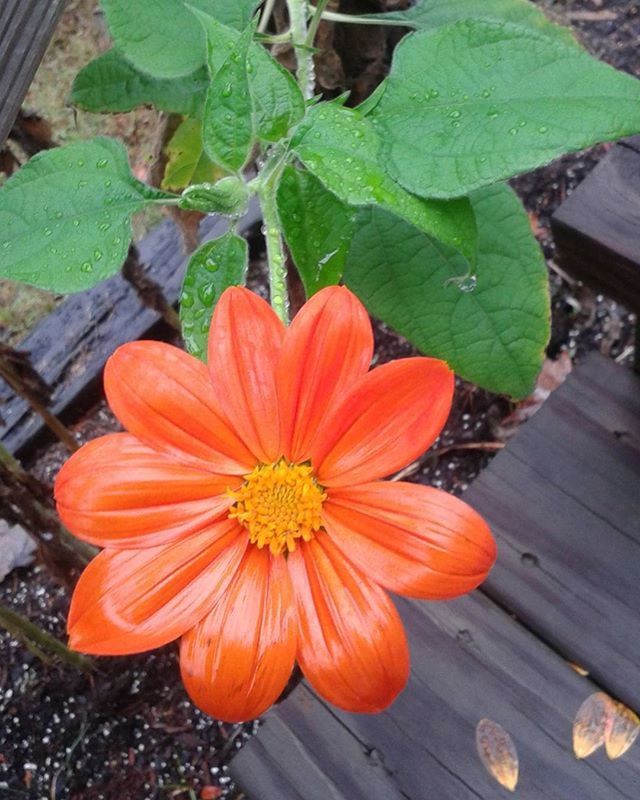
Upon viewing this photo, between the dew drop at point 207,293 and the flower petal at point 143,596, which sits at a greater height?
the dew drop at point 207,293

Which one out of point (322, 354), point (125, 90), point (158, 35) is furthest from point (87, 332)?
point (322, 354)

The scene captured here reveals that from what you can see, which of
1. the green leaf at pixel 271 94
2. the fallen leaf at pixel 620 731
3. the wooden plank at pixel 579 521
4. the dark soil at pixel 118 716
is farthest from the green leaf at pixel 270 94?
the dark soil at pixel 118 716

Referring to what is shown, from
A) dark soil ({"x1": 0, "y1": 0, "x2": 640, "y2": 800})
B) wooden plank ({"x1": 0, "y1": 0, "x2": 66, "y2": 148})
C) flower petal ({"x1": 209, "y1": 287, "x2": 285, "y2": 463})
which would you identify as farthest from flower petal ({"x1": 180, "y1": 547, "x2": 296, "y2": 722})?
dark soil ({"x1": 0, "y1": 0, "x2": 640, "y2": 800})

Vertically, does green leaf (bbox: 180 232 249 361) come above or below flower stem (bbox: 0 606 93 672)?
above

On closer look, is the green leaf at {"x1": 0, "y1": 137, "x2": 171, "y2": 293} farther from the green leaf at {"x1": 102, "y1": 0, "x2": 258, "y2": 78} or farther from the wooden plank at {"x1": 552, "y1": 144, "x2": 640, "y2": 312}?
the wooden plank at {"x1": 552, "y1": 144, "x2": 640, "y2": 312}

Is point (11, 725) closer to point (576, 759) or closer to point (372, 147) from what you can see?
point (576, 759)

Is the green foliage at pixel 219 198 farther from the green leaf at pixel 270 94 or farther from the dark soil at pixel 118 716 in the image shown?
the dark soil at pixel 118 716
